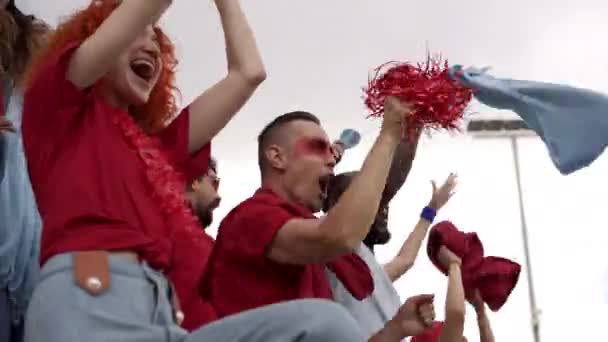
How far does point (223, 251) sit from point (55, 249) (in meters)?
0.49

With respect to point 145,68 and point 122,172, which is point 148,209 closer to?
point 122,172

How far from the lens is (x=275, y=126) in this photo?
8.77 ft

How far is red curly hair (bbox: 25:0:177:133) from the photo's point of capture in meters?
2.07

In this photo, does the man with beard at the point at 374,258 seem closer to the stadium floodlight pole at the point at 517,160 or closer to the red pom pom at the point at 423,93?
the red pom pom at the point at 423,93

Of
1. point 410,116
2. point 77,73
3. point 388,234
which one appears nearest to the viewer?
point 77,73

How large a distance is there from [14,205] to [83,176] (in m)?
0.51

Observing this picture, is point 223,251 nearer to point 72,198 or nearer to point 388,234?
point 72,198

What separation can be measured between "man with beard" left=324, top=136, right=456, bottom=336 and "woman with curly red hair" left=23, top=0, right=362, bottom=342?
0.50m

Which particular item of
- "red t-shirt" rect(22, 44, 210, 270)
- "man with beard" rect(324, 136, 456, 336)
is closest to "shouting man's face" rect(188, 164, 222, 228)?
"man with beard" rect(324, 136, 456, 336)

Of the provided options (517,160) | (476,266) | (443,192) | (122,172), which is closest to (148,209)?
(122,172)

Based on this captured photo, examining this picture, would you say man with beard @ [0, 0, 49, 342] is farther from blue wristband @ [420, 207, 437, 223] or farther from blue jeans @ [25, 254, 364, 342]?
blue wristband @ [420, 207, 437, 223]

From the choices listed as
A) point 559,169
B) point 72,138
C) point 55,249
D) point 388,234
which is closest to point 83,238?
point 55,249

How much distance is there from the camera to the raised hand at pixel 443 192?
12.0 ft

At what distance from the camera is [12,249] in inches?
85.9
